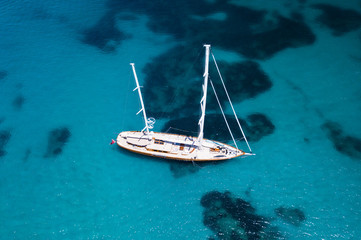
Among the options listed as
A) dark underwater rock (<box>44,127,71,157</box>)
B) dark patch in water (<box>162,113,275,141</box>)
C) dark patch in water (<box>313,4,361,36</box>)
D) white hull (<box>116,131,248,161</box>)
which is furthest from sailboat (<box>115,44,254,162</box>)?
dark patch in water (<box>313,4,361,36</box>)

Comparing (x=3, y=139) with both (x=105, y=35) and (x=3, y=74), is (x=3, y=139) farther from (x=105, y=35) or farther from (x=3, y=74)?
(x=105, y=35)

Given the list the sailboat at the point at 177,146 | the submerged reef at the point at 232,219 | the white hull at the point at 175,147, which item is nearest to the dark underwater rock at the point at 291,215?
the submerged reef at the point at 232,219

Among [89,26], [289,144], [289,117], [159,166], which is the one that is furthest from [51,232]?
[89,26]

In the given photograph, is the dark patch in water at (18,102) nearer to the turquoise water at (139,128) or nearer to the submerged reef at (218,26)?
the turquoise water at (139,128)

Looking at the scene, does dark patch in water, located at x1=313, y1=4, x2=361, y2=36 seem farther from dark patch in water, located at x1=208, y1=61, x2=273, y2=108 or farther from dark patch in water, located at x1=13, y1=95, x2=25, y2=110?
dark patch in water, located at x1=13, y1=95, x2=25, y2=110

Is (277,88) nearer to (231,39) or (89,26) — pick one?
(231,39)

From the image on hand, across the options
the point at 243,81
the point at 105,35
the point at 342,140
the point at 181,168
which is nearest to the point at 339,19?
the point at 243,81
